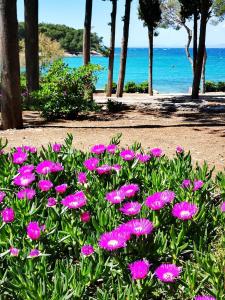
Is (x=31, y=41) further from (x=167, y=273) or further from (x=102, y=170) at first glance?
(x=167, y=273)

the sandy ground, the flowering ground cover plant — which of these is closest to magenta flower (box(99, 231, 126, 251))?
the flowering ground cover plant

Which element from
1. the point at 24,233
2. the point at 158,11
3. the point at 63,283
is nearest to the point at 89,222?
the point at 24,233

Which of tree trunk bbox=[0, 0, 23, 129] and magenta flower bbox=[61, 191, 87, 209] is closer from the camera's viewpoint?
magenta flower bbox=[61, 191, 87, 209]

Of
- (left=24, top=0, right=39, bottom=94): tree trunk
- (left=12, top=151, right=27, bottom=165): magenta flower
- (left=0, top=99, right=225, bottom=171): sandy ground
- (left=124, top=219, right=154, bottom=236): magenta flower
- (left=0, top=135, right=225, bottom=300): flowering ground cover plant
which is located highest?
(left=24, top=0, right=39, bottom=94): tree trunk

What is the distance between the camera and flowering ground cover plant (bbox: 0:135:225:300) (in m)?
2.06

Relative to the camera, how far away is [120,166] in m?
3.38

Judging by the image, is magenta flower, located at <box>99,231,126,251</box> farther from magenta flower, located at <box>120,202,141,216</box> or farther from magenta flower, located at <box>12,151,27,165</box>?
magenta flower, located at <box>12,151,27,165</box>

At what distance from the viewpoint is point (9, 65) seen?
381 inches

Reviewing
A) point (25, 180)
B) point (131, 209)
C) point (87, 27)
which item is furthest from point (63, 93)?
point (131, 209)

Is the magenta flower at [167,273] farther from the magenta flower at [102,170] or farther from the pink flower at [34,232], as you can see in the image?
the magenta flower at [102,170]

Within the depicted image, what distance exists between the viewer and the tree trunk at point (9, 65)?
31.0 feet

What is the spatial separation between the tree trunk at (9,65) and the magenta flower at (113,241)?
8.12m

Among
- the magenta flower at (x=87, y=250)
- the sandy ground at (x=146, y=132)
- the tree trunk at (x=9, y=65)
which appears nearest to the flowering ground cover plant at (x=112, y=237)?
the magenta flower at (x=87, y=250)

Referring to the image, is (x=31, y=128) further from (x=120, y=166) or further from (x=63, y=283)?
(x=63, y=283)
